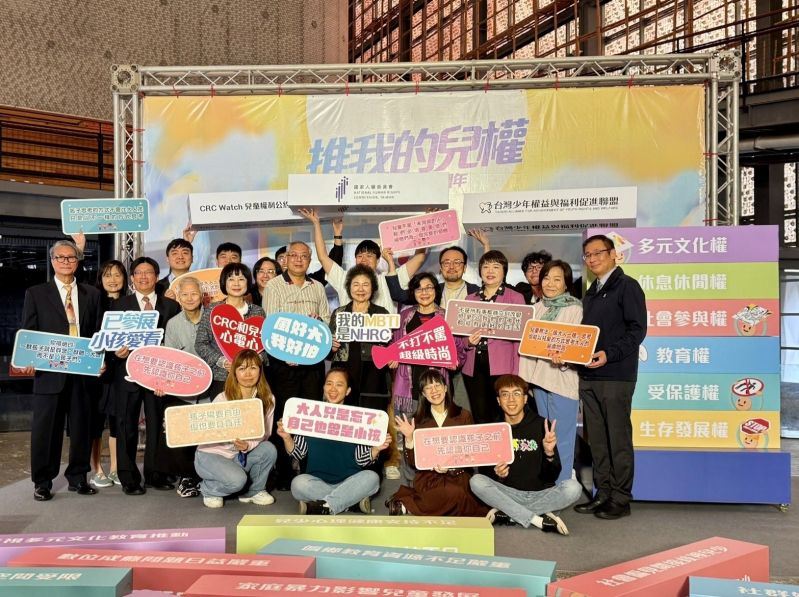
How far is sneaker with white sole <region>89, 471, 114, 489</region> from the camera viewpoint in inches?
168

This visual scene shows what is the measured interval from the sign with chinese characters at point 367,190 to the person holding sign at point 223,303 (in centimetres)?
88

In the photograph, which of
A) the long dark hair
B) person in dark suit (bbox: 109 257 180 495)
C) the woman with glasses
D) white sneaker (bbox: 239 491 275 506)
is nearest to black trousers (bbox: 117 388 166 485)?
person in dark suit (bbox: 109 257 180 495)

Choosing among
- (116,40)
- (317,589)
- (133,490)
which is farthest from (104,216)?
(116,40)

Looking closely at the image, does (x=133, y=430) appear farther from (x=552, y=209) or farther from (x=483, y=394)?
(x=552, y=209)

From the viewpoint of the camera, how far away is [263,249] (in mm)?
5324

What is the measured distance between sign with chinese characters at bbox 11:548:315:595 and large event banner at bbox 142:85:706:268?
12.0ft

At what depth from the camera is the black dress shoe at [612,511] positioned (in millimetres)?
3660

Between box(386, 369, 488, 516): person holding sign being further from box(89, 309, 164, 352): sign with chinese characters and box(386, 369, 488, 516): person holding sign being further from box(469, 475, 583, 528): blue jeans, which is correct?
box(89, 309, 164, 352): sign with chinese characters

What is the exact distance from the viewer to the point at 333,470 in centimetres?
362

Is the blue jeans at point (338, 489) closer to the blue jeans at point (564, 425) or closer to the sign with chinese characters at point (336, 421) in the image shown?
the sign with chinese characters at point (336, 421)

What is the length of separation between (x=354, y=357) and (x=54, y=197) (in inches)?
219

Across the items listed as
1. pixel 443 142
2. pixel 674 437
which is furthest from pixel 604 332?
pixel 443 142

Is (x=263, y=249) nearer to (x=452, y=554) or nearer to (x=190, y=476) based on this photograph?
(x=190, y=476)

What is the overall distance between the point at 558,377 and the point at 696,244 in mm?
1077
